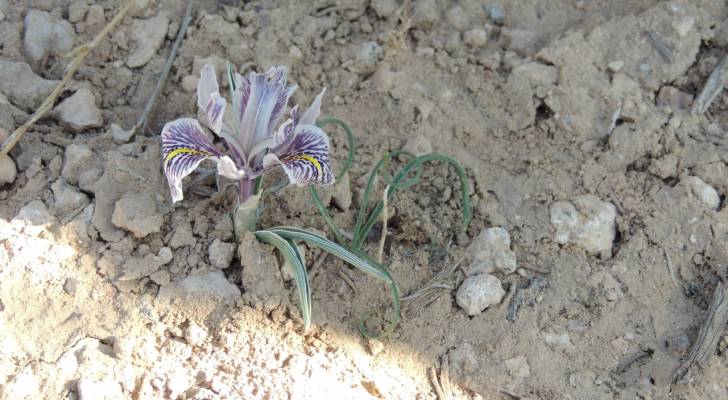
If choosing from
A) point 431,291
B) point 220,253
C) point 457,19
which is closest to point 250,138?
point 220,253

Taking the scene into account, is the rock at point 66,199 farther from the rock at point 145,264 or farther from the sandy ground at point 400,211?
the rock at point 145,264

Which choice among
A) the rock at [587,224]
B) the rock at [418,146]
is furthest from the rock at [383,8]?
the rock at [587,224]

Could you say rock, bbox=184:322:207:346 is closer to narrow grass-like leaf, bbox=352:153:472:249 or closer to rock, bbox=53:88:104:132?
narrow grass-like leaf, bbox=352:153:472:249

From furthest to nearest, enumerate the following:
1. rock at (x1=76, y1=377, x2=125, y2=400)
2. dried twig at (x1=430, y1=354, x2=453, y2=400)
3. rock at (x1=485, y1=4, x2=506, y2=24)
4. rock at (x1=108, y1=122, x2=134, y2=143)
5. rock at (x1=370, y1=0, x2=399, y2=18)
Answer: rock at (x1=485, y1=4, x2=506, y2=24) < rock at (x1=370, y1=0, x2=399, y2=18) < rock at (x1=108, y1=122, x2=134, y2=143) < dried twig at (x1=430, y1=354, x2=453, y2=400) < rock at (x1=76, y1=377, x2=125, y2=400)

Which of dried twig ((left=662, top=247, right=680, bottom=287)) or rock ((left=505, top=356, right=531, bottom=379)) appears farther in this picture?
dried twig ((left=662, top=247, right=680, bottom=287))

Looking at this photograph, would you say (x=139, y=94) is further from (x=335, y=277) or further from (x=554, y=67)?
(x=554, y=67)

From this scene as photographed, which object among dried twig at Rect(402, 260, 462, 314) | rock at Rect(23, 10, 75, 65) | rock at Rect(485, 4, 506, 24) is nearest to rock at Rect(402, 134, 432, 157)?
dried twig at Rect(402, 260, 462, 314)

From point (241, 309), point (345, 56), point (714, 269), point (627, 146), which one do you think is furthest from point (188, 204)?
point (714, 269)
